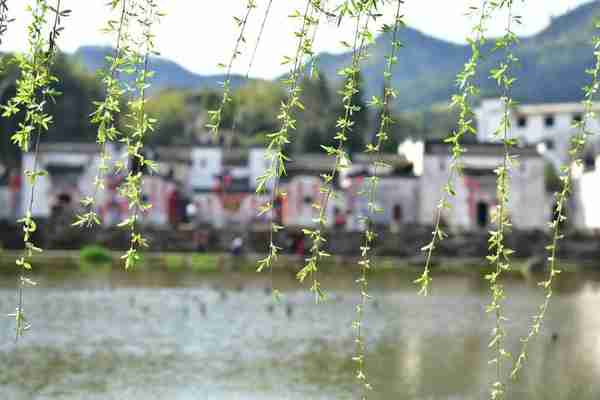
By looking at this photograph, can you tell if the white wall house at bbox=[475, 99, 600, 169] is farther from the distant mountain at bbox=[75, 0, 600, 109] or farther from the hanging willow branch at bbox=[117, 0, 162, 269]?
the hanging willow branch at bbox=[117, 0, 162, 269]

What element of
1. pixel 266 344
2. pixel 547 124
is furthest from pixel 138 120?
pixel 547 124

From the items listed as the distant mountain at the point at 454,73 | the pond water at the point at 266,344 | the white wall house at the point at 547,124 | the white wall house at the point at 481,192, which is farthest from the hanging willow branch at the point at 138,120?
the distant mountain at the point at 454,73

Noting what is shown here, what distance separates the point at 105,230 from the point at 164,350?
28.5m

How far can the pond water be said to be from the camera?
13.1 m

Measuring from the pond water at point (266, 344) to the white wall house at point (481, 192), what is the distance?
17609 mm

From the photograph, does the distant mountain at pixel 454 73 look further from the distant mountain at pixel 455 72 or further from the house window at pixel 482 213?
the house window at pixel 482 213

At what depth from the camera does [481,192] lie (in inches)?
1855

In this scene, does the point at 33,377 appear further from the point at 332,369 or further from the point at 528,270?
the point at 528,270

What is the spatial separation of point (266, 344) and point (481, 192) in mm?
30976

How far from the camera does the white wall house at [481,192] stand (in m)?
47.0

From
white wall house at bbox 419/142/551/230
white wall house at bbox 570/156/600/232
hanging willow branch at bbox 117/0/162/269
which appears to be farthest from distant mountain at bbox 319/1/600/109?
hanging willow branch at bbox 117/0/162/269

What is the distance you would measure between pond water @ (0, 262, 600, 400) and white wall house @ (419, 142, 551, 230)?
57.8 ft

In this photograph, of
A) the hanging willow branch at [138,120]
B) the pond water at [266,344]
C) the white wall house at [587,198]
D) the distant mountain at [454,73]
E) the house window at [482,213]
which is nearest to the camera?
the hanging willow branch at [138,120]

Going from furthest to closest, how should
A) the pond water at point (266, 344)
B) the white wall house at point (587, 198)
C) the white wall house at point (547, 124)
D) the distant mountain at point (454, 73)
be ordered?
the distant mountain at point (454, 73) → the white wall house at point (547, 124) → the white wall house at point (587, 198) → the pond water at point (266, 344)
